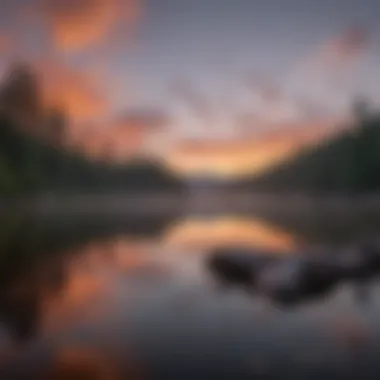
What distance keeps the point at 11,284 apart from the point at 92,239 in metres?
0.27

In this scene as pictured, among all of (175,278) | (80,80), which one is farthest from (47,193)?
(175,278)

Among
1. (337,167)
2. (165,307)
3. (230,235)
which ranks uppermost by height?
(337,167)

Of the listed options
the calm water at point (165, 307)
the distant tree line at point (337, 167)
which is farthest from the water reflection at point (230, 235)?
the distant tree line at point (337, 167)

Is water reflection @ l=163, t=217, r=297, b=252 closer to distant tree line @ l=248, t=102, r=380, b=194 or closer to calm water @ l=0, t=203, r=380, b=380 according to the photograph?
calm water @ l=0, t=203, r=380, b=380

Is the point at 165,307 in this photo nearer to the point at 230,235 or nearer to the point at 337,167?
the point at 230,235

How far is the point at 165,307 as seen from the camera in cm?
170

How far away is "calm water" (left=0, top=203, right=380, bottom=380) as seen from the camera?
1656 mm

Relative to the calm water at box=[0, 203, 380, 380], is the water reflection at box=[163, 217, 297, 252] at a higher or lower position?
higher

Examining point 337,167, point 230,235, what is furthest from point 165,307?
point 337,167

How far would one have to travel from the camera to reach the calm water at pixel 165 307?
166 centimetres

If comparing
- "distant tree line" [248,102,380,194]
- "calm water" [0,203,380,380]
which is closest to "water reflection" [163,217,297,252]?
"calm water" [0,203,380,380]

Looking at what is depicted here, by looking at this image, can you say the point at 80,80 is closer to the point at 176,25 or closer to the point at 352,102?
the point at 176,25

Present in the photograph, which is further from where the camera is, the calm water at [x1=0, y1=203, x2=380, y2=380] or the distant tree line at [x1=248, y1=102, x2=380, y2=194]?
the distant tree line at [x1=248, y1=102, x2=380, y2=194]

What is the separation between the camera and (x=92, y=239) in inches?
68.5
